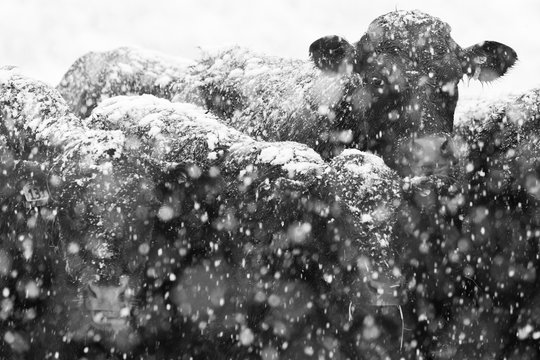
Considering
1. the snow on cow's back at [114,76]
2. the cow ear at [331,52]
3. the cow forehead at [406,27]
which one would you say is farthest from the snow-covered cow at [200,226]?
the snow on cow's back at [114,76]

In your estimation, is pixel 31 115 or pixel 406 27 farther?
pixel 31 115

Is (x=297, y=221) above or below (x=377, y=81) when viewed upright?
below

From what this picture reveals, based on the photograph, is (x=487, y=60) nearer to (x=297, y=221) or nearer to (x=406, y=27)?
(x=406, y=27)

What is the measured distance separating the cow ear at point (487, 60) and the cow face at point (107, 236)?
3.21m

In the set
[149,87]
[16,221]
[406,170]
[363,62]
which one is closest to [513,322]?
[406,170]

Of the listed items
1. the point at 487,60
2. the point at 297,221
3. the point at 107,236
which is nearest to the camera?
the point at 107,236

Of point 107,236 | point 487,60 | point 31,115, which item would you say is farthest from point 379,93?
point 31,115

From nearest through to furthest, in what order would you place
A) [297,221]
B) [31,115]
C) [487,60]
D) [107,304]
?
1. [107,304]
2. [297,221]
3. [487,60]
4. [31,115]

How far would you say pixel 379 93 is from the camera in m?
7.28

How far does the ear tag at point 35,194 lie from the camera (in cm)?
613

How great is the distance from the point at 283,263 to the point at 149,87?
4.68 meters

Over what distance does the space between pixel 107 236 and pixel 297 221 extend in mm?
1701

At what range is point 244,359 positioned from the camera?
6.52m

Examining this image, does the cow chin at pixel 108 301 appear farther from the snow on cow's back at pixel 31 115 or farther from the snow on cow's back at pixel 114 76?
the snow on cow's back at pixel 114 76
